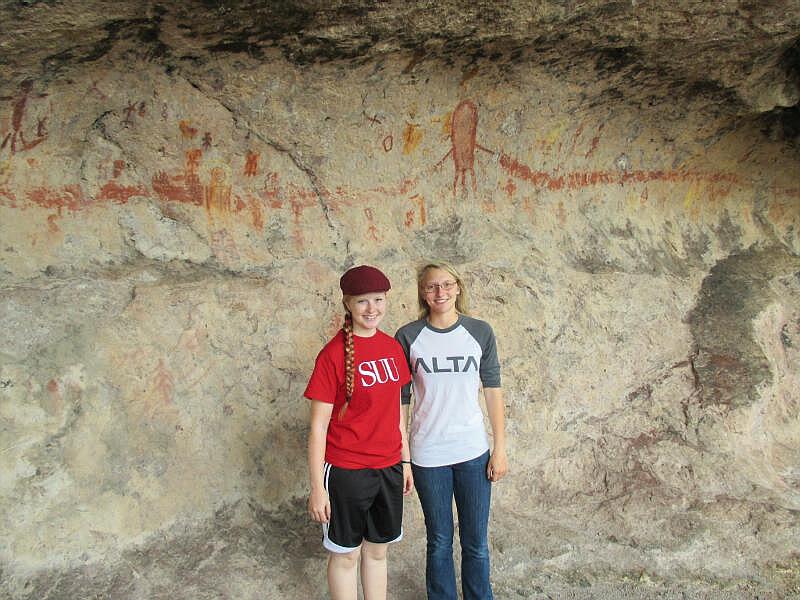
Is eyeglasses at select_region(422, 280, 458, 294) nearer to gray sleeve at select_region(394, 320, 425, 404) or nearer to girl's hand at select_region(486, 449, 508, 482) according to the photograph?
gray sleeve at select_region(394, 320, 425, 404)

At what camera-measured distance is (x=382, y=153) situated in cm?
371

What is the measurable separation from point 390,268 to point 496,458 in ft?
4.79

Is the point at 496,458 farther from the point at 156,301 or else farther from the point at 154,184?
the point at 154,184

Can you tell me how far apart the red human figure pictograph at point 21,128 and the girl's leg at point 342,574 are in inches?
85.2

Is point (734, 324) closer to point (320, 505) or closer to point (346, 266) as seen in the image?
point (346, 266)

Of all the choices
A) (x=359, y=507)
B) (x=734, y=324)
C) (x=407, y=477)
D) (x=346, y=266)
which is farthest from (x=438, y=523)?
(x=734, y=324)

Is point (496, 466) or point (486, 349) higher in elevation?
point (486, 349)

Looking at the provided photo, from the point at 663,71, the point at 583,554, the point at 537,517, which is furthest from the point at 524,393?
the point at 663,71

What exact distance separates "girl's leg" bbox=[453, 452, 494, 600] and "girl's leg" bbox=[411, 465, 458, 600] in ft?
0.14

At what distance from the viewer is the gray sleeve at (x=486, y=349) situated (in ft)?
8.55

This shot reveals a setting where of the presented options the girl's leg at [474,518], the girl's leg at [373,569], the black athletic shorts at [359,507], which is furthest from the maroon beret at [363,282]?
the girl's leg at [373,569]

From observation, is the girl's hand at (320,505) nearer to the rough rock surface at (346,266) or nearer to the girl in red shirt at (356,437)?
the girl in red shirt at (356,437)

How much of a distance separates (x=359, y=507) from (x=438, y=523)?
0.34 m

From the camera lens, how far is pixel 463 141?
3852 millimetres
